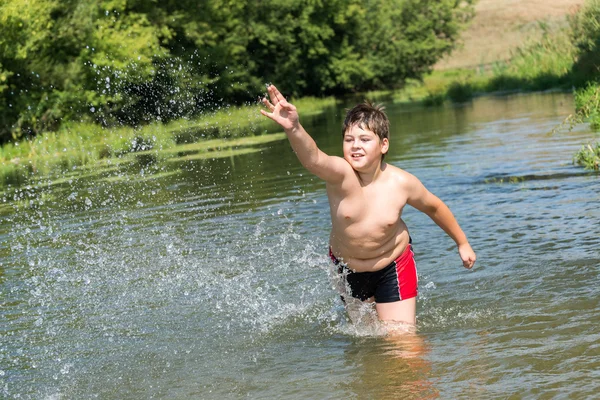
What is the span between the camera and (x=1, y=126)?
99.0 feet

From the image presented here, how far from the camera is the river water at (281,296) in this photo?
5.52 metres

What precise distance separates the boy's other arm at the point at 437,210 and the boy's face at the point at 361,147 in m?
0.38

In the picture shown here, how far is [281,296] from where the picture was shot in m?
7.71

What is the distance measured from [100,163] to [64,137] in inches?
356

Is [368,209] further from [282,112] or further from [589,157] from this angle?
[589,157]

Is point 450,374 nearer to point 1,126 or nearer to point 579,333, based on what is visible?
point 579,333

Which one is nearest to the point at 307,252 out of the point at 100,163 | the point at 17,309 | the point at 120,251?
the point at 120,251

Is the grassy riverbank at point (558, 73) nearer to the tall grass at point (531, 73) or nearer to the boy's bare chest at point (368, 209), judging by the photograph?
the tall grass at point (531, 73)

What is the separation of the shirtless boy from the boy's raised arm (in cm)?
2

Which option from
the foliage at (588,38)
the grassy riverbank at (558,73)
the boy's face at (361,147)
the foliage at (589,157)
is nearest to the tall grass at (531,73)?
the grassy riverbank at (558,73)

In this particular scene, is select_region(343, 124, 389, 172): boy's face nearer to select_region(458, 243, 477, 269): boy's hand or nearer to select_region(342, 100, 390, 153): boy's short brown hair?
select_region(342, 100, 390, 153): boy's short brown hair

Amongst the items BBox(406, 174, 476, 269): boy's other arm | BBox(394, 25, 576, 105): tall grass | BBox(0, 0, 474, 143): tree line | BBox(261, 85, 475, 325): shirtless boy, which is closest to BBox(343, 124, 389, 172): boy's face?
BBox(261, 85, 475, 325): shirtless boy

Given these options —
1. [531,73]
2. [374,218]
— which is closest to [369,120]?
[374,218]

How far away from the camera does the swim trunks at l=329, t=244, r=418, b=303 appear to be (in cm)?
633
